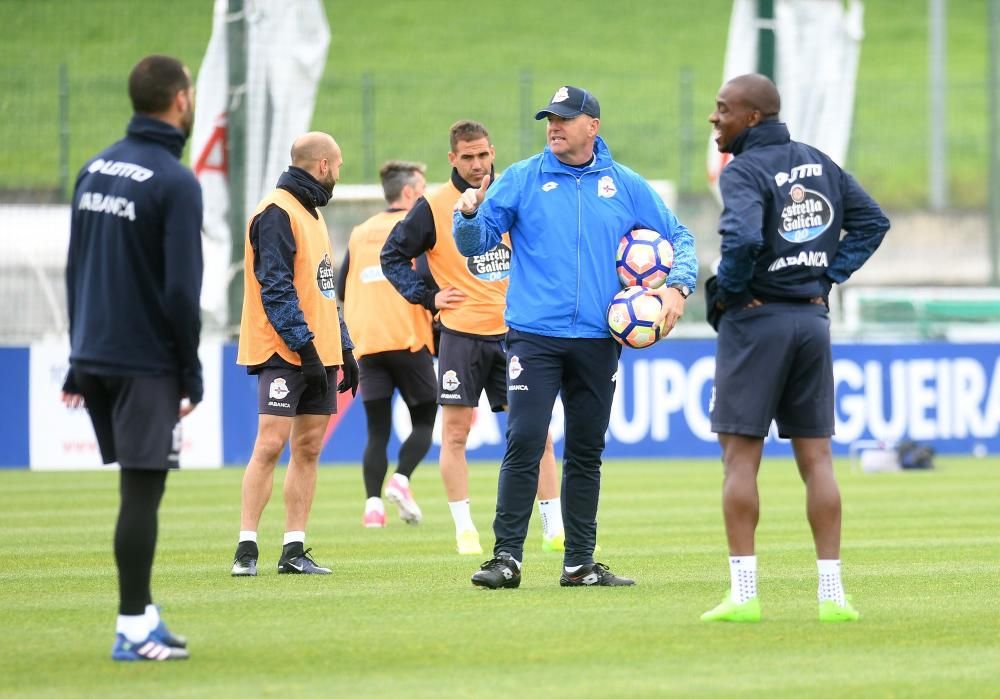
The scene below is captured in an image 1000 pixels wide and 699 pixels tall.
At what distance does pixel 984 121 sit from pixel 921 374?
25.6 meters

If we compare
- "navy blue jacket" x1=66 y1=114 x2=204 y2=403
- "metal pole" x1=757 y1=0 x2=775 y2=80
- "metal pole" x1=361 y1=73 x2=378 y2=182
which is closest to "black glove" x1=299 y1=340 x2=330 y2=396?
"navy blue jacket" x1=66 y1=114 x2=204 y2=403

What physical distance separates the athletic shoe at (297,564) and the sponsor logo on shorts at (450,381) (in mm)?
1736

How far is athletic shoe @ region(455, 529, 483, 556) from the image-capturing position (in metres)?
10.8

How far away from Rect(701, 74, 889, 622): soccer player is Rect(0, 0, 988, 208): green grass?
16375 mm

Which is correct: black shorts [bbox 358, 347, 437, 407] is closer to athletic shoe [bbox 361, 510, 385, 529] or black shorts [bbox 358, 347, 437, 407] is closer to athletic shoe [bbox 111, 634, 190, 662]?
athletic shoe [bbox 361, 510, 385, 529]

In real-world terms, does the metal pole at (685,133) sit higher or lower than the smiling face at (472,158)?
higher

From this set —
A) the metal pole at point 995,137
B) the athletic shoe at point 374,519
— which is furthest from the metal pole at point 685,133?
the athletic shoe at point 374,519

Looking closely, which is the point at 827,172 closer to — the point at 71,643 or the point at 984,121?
the point at 71,643

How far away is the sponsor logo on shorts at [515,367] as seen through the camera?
352 inches

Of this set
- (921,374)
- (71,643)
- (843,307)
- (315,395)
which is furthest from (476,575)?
(843,307)

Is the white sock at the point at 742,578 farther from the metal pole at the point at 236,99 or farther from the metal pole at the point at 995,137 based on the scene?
the metal pole at the point at 995,137

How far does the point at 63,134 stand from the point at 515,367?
668 inches

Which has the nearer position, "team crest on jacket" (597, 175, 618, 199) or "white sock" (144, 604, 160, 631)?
"white sock" (144, 604, 160, 631)

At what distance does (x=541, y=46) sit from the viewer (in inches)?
2099
